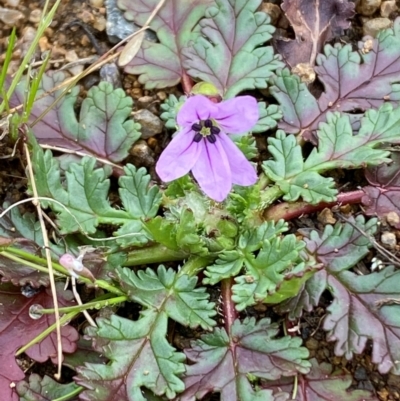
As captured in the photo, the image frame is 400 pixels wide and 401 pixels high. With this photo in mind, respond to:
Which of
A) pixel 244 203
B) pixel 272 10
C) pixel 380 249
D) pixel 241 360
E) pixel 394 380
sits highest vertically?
pixel 272 10

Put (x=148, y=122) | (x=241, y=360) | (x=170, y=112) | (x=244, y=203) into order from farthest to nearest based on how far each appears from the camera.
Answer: (x=148, y=122), (x=170, y=112), (x=244, y=203), (x=241, y=360)

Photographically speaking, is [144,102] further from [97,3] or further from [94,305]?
[94,305]

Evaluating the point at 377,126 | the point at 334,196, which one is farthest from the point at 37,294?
the point at 377,126

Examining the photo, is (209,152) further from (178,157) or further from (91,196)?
(91,196)

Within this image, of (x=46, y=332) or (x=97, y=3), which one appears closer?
→ (x=46, y=332)

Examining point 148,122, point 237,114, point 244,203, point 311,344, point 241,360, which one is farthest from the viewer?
point 148,122

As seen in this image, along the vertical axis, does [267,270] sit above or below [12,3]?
below

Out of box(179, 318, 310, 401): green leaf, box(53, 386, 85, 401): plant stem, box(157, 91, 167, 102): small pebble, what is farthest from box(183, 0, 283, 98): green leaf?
box(53, 386, 85, 401): plant stem

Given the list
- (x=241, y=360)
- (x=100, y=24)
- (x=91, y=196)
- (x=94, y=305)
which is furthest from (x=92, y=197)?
(x=100, y=24)
